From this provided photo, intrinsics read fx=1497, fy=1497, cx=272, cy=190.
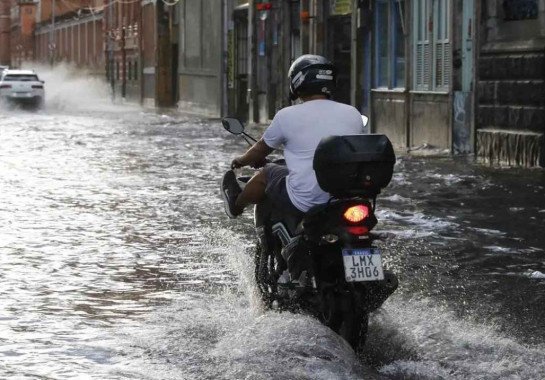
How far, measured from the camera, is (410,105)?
27.6 meters

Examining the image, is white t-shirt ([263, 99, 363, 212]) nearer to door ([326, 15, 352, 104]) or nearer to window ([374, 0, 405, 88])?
window ([374, 0, 405, 88])

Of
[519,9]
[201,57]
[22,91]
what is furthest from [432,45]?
[22,91]

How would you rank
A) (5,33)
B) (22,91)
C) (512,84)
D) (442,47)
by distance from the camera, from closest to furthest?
1. (512,84)
2. (442,47)
3. (22,91)
4. (5,33)

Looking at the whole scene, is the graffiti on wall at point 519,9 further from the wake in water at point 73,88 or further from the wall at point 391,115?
the wake in water at point 73,88

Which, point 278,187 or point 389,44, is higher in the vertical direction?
point 389,44

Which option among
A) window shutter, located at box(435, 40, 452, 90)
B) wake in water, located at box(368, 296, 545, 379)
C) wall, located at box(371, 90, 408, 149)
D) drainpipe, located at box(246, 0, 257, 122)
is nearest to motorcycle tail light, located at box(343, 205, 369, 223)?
wake in water, located at box(368, 296, 545, 379)

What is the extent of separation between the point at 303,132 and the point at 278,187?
324 millimetres

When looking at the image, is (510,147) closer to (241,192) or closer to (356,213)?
(241,192)

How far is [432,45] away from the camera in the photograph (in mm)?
26562

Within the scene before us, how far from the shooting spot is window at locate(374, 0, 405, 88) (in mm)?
28594

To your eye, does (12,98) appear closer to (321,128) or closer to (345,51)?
(345,51)

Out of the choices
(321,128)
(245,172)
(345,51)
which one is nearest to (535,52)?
(245,172)

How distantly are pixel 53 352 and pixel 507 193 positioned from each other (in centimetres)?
1054

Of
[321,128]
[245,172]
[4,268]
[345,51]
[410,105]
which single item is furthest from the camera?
[345,51]
